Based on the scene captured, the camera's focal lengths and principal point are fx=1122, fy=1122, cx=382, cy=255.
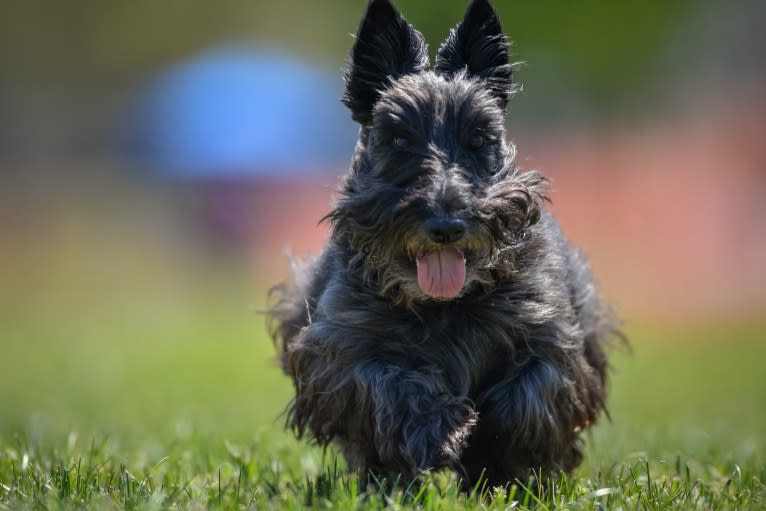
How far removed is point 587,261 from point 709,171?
62.8ft

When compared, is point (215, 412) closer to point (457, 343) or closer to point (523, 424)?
point (457, 343)

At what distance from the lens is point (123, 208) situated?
2802 cm

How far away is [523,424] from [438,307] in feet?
2.02

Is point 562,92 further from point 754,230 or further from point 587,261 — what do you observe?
point 587,261

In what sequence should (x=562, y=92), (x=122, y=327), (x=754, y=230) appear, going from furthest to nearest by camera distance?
(x=562, y=92)
(x=754, y=230)
(x=122, y=327)

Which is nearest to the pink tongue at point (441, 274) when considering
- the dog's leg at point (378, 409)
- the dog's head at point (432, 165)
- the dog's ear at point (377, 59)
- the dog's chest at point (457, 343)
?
the dog's head at point (432, 165)

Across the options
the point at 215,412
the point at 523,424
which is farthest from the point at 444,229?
the point at 215,412

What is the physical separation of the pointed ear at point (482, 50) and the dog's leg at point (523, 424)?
4.37 feet

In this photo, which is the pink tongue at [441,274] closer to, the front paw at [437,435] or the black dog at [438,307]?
the black dog at [438,307]

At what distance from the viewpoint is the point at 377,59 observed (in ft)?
17.4

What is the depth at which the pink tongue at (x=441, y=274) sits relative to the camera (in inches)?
181

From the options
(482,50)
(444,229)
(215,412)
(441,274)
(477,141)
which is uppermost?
(482,50)

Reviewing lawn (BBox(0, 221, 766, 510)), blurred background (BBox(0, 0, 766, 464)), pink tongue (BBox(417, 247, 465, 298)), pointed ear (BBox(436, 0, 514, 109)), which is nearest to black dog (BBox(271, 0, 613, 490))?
pink tongue (BBox(417, 247, 465, 298))

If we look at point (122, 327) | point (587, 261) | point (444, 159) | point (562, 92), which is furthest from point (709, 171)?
point (444, 159)
